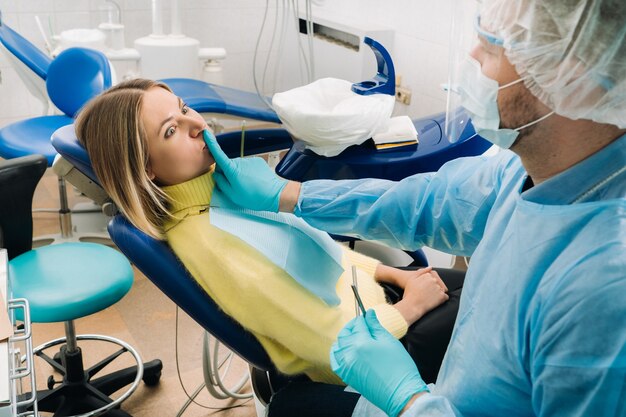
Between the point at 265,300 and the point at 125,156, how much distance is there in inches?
16.7

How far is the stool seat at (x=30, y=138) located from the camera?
2.52 m

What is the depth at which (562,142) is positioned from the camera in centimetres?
87

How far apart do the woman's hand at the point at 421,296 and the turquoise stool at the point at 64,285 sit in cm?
77

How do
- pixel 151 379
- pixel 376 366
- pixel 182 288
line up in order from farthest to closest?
pixel 151 379 < pixel 182 288 < pixel 376 366

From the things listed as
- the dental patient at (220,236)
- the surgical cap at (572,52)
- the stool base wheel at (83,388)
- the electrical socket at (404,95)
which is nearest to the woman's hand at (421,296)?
the dental patient at (220,236)

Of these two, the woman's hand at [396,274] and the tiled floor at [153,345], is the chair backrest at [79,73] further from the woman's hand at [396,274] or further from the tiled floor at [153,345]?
the woman's hand at [396,274]

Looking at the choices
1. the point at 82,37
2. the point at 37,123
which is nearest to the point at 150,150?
the point at 37,123

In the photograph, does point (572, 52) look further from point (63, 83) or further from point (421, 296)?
point (63, 83)

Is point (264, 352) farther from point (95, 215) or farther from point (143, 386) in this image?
point (95, 215)

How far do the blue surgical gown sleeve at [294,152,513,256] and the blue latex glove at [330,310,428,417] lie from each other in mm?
292

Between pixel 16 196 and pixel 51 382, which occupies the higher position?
pixel 16 196

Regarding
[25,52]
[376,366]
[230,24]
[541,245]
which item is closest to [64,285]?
[376,366]

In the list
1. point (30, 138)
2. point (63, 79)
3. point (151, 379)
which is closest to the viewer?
point (151, 379)

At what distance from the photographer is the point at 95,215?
3.06m
